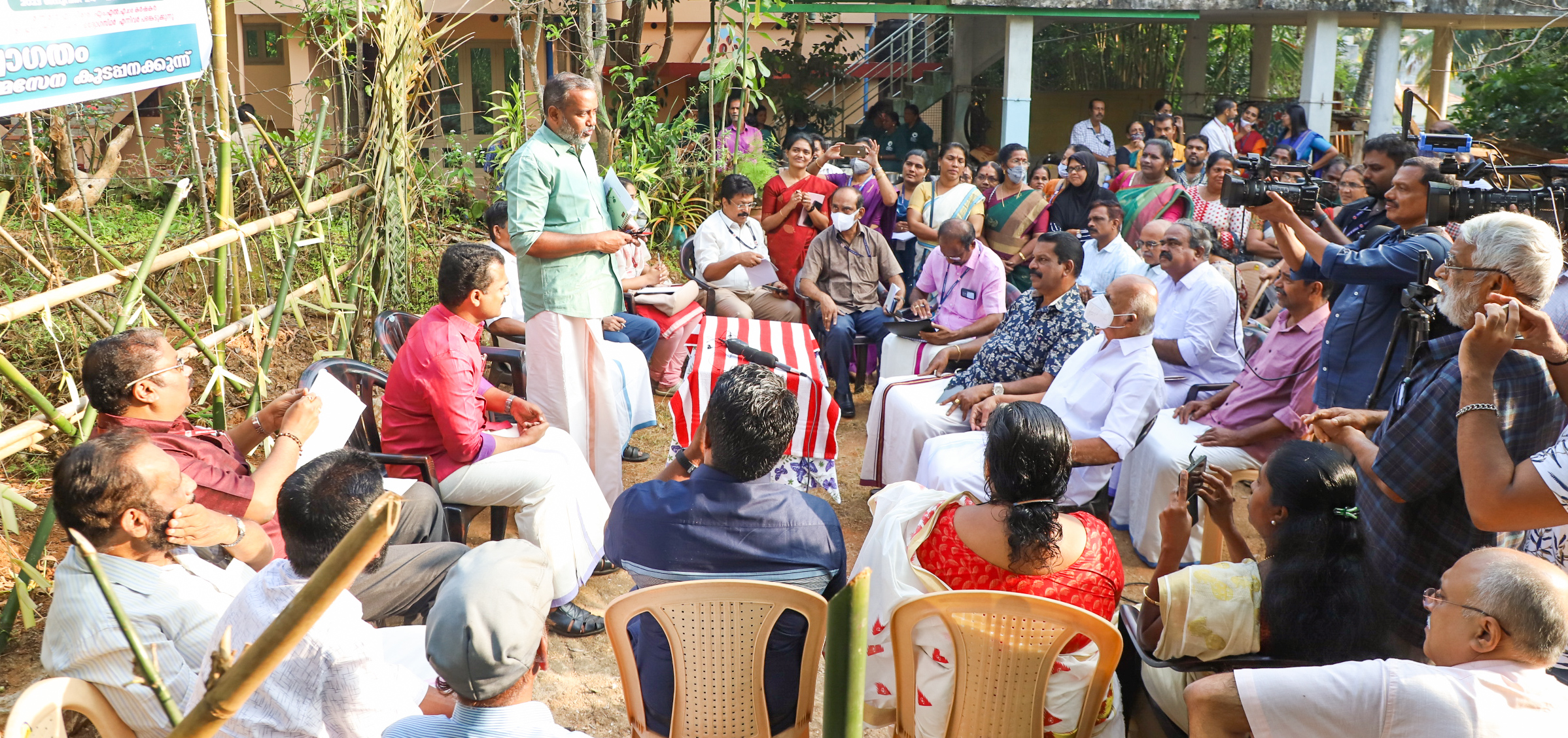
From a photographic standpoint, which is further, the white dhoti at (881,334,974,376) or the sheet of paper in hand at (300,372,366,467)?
the white dhoti at (881,334,974,376)

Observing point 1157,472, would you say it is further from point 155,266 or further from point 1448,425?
point 155,266

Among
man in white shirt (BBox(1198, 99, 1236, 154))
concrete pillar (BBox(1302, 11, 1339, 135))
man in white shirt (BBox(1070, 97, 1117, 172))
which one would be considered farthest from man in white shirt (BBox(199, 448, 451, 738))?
concrete pillar (BBox(1302, 11, 1339, 135))

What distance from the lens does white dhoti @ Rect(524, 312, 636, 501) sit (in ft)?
13.6

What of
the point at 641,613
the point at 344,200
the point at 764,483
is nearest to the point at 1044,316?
the point at 764,483

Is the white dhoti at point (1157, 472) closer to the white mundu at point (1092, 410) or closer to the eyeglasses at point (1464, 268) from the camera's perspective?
the white mundu at point (1092, 410)

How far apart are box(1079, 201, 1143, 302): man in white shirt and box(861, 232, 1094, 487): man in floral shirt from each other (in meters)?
1.00

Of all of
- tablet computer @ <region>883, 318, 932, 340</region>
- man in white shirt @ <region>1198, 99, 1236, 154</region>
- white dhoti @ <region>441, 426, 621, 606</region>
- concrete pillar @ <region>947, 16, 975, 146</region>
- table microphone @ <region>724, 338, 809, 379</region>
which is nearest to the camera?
white dhoti @ <region>441, 426, 621, 606</region>

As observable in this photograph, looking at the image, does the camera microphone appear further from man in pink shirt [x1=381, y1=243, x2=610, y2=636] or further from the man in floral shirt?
the man in floral shirt

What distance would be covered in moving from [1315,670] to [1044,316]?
2.76 meters

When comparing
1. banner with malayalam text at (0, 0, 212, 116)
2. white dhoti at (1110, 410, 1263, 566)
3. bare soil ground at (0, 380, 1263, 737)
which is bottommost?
bare soil ground at (0, 380, 1263, 737)

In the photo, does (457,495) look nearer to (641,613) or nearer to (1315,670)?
(641,613)

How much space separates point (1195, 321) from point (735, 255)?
2901 mm

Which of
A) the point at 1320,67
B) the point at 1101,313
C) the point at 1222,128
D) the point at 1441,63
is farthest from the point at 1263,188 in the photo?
the point at 1441,63

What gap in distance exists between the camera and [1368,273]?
3.54 meters
